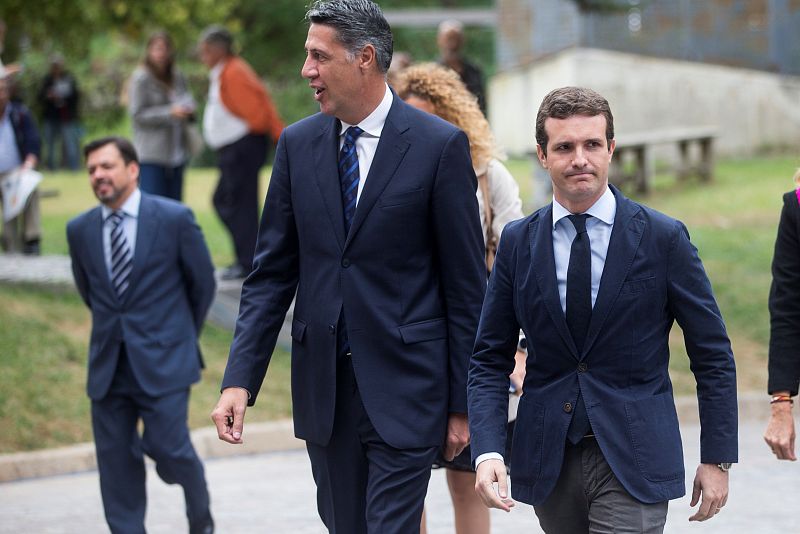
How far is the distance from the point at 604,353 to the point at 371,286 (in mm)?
906

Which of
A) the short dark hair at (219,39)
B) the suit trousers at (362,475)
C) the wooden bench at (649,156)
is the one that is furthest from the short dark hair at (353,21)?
the wooden bench at (649,156)

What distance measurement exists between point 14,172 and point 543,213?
10040mm

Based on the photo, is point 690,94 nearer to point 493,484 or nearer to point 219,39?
point 219,39

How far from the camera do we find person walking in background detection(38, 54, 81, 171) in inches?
1047

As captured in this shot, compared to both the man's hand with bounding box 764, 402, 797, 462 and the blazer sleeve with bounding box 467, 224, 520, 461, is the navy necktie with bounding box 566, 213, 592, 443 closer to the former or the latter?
the blazer sleeve with bounding box 467, 224, 520, 461

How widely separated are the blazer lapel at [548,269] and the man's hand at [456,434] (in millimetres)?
796

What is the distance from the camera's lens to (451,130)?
4.75 meters

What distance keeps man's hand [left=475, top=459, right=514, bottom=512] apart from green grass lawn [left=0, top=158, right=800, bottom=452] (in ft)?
20.3

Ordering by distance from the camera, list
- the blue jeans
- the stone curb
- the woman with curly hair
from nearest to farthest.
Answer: the woman with curly hair < the stone curb < the blue jeans

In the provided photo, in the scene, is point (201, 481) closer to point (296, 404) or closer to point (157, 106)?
point (296, 404)

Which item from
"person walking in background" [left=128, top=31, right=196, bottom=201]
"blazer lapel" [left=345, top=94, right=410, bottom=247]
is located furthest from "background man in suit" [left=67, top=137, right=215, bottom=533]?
"person walking in background" [left=128, top=31, right=196, bottom=201]

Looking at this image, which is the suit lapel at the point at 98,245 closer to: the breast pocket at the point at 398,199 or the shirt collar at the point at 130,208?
the shirt collar at the point at 130,208

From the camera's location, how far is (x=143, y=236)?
6934 mm

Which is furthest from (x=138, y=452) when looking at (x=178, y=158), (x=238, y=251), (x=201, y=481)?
(x=178, y=158)
